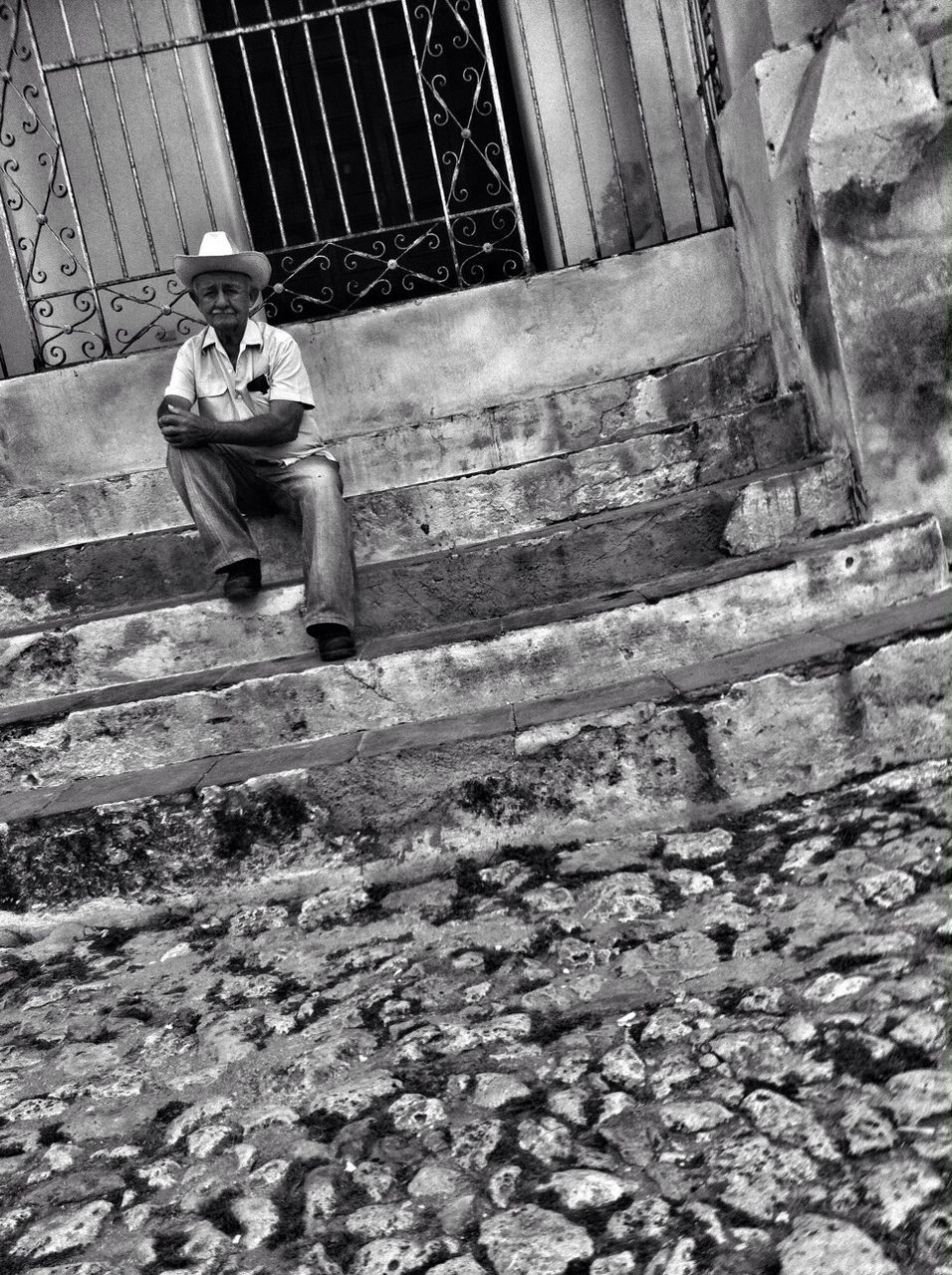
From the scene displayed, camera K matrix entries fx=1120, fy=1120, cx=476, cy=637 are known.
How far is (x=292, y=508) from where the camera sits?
14.8 feet

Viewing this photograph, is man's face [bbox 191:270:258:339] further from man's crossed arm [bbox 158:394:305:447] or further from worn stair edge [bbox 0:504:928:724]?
worn stair edge [bbox 0:504:928:724]

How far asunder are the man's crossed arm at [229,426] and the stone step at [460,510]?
39 centimetres

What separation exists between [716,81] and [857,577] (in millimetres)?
2551

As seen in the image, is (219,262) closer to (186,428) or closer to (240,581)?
(186,428)

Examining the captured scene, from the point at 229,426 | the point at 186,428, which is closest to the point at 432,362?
the point at 229,426

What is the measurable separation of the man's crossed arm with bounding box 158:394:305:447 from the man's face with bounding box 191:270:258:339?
349 mm

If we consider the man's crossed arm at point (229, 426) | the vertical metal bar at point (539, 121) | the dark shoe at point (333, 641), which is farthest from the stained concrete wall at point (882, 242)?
the man's crossed arm at point (229, 426)

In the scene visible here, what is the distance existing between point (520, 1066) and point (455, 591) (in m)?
2.27

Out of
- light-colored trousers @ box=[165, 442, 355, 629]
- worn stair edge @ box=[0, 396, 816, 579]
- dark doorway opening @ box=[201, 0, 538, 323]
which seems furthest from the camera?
dark doorway opening @ box=[201, 0, 538, 323]

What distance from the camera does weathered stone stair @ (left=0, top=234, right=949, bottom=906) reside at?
3.37 m

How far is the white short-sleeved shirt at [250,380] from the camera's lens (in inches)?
177

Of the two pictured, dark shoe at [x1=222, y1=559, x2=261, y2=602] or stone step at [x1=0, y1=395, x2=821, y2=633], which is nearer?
dark shoe at [x1=222, y1=559, x2=261, y2=602]

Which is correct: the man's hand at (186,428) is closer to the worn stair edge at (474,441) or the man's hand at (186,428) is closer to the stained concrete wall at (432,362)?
the worn stair edge at (474,441)

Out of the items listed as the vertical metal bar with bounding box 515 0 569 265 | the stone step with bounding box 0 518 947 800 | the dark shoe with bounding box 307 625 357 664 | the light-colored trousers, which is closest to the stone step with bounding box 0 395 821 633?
the light-colored trousers
